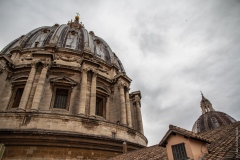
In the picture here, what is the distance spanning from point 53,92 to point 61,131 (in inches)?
226

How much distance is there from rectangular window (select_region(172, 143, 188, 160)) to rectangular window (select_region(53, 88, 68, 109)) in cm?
1278

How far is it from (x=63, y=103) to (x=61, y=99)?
20.8 inches

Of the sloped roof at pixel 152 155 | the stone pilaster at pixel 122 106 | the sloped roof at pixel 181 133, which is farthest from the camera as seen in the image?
the stone pilaster at pixel 122 106

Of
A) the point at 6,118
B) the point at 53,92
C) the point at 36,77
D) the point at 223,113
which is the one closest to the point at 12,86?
the point at 36,77

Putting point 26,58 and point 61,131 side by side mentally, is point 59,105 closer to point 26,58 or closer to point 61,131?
point 61,131

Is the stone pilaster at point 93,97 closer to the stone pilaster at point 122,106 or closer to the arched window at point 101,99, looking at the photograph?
the arched window at point 101,99

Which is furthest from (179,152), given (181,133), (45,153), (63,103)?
(63,103)

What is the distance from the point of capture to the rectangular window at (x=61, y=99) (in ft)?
57.8

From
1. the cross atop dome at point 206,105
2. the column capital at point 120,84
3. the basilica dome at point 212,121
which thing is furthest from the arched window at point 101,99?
the cross atop dome at point 206,105

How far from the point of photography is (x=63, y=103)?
705 inches

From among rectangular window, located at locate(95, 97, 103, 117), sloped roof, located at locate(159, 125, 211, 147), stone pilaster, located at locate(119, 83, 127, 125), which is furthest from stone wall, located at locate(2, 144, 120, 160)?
sloped roof, located at locate(159, 125, 211, 147)

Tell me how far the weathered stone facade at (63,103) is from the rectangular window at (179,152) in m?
7.43

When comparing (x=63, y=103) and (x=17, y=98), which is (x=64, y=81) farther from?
(x=17, y=98)

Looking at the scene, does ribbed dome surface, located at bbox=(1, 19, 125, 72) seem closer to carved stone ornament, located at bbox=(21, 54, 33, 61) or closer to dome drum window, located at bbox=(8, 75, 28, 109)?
carved stone ornament, located at bbox=(21, 54, 33, 61)
